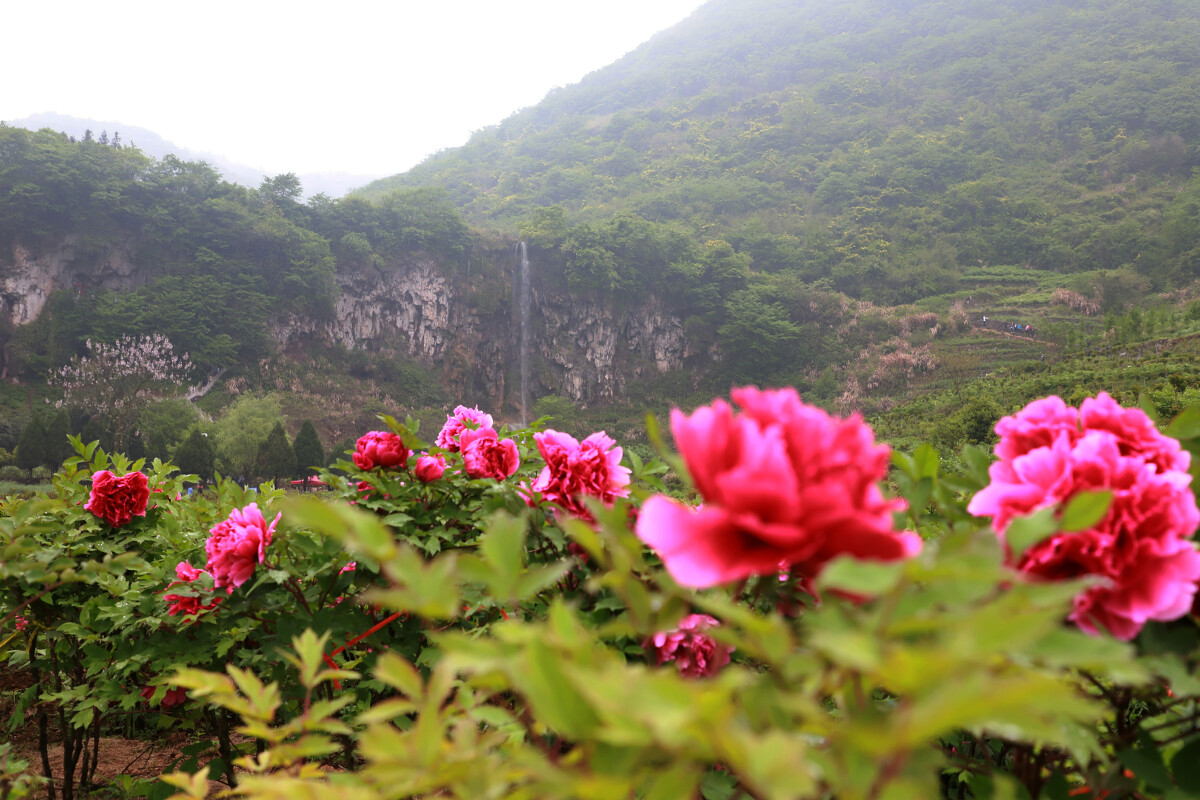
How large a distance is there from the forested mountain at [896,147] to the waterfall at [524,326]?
2.16 meters

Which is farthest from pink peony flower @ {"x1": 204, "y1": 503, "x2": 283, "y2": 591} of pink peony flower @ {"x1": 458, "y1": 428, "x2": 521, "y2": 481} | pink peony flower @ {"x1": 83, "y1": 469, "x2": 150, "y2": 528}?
pink peony flower @ {"x1": 83, "y1": 469, "x2": 150, "y2": 528}

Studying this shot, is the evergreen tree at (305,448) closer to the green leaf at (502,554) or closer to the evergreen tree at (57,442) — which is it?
the evergreen tree at (57,442)

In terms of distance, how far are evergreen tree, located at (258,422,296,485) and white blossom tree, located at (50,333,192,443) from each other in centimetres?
390

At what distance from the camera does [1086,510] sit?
16.3 inches

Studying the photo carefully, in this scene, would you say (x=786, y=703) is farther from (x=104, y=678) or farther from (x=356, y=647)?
(x=104, y=678)

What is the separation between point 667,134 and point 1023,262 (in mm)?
26762

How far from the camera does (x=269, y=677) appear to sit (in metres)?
1.29

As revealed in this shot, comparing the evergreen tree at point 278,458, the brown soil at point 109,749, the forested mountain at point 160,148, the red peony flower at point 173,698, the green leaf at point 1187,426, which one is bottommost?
the evergreen tree at point 278,458

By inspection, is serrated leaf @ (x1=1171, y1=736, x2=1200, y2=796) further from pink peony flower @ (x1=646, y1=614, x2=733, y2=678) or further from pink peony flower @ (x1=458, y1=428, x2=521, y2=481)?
pink peony flower @ (x1=458, y1=428, x2=521, y2=481)

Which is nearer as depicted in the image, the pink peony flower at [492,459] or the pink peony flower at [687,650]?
the pink peony flower at [687,650]

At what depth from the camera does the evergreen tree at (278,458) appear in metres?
13.5

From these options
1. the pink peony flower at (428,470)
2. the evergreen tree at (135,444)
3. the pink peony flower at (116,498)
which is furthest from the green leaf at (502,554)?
the evergreen tree at (135,444)

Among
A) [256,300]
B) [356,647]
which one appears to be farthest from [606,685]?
[256,300]

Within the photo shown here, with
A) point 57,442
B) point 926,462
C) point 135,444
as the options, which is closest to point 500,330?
point 135,444
